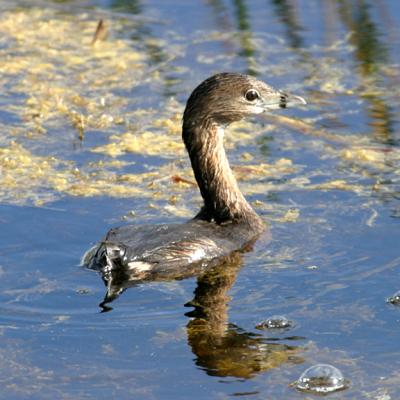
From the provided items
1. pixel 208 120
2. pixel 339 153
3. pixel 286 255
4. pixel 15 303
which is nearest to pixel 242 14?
pixel 339 153

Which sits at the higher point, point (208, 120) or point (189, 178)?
point (208, 120)

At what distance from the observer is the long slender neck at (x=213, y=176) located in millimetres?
8945

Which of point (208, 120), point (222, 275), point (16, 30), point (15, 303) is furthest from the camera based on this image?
point (16, 30)

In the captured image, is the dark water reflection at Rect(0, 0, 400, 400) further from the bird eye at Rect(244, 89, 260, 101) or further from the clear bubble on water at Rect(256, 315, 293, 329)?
the bird eye at Rect(244, 89, 260, 101)

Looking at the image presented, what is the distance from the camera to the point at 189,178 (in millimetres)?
9805

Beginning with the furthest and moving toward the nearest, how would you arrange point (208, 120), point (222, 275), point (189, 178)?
point (189, 178), point (208, 120), point (222, 275)

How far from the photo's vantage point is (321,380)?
626 cm

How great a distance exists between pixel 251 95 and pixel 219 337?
2.73 m

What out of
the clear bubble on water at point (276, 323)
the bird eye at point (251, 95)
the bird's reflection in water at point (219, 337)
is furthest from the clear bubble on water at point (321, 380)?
the bird eye at point (251, 95)

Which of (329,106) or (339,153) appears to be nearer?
(339,153)

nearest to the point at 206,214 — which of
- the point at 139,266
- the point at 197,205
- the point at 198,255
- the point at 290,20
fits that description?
the point at 197,205

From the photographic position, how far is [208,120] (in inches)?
357

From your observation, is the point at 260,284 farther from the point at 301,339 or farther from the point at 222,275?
the point at 301,339

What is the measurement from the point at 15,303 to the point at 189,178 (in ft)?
8.78
